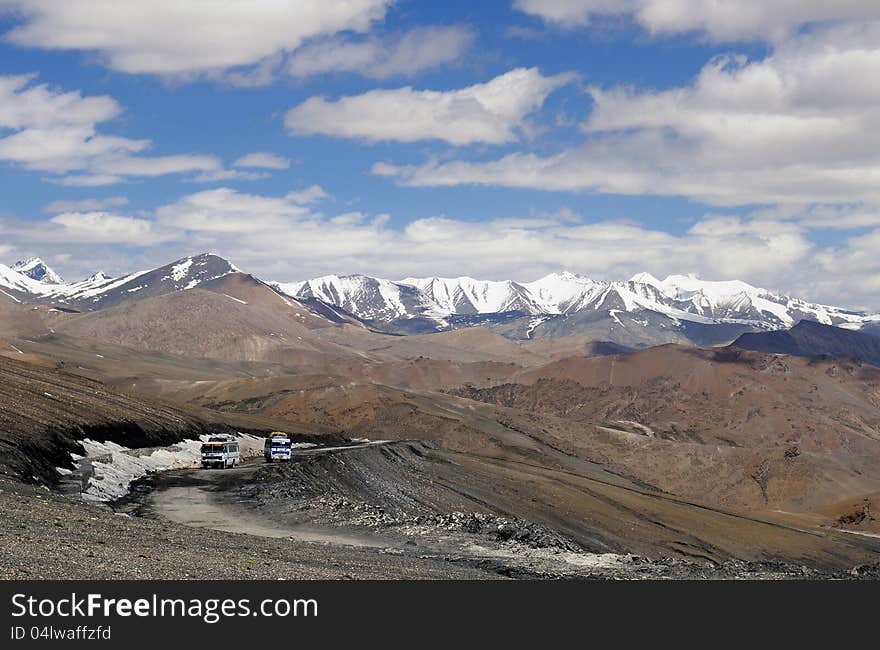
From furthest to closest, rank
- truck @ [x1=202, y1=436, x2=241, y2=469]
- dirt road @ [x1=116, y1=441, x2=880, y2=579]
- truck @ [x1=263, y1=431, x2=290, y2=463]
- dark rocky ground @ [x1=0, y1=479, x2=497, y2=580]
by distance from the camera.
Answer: truck @ [x1=263, y1=431, x2=290, y2=463], truck @ [x1=202, y1=436, x2=241, y2=469], dirt road @ [x1=116, y1=441, x2=880, y2=579], dark rocky ground @ [x1=0, y1=479, x2=497, y2=580]

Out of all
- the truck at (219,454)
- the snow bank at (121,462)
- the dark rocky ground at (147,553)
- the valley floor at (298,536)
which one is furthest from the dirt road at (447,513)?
the dark rocky ground at (147,553)

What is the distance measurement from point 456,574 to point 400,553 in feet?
17.9

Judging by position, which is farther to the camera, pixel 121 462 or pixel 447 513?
pixel 447 513

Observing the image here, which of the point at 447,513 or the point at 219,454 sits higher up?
the point at 219,454

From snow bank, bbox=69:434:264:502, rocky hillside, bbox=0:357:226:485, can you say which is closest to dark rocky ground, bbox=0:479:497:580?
snow bank, bbox=69:434:264:502

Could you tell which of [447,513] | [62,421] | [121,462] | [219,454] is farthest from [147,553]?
[447,513]

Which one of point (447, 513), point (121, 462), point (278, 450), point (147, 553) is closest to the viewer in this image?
point (147, 553)

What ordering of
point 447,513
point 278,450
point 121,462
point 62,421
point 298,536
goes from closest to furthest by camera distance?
point 298,536 → point 121,462 → point 62,421 → point 447,513 → point 278,450

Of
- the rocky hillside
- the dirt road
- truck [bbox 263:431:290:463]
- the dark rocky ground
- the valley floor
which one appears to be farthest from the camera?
truck [bbox 263:431:290:463]

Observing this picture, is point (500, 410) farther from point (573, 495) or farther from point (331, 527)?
point (331, 527)

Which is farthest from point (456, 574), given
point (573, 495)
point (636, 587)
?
point (573, 495)

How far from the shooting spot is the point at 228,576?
2136 centimetres

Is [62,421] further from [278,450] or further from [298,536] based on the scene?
[298,536]

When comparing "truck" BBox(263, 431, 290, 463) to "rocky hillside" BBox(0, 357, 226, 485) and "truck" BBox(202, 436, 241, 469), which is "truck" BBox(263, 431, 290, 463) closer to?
"truck" BBox(202, 436, 241, 469)
